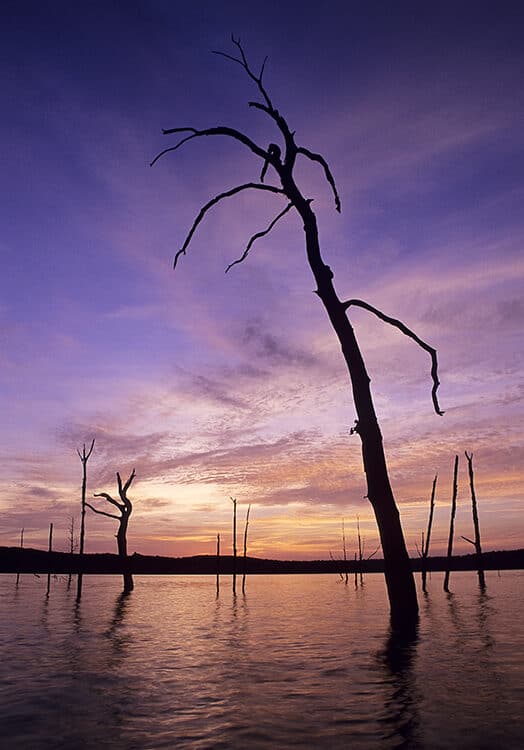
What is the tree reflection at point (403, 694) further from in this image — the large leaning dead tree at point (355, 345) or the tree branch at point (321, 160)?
the tree branch at point (321, 160)

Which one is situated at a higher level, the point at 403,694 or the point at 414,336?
the point at 414,336

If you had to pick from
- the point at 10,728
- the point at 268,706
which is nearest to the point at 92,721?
the point at 10,728

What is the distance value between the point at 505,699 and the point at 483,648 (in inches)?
282

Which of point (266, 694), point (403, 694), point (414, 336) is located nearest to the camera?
point (403, 694)

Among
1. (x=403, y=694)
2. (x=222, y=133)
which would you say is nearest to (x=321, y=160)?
(x=222, y=133)

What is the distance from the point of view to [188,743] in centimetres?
555

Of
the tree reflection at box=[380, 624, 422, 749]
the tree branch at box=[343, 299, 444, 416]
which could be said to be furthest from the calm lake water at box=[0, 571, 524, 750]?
the tree branch at box=[343, 299, 444, 416]

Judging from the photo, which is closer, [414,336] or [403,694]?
[403,694]

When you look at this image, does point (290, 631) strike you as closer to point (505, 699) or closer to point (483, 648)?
point (483, 648)

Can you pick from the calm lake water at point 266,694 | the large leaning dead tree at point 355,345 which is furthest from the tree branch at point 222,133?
the calm lake water at point 266,694

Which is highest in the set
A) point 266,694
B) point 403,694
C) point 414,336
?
point 414,336

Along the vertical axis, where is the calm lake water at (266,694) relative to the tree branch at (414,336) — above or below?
below

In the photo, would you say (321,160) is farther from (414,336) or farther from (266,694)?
(266,694)

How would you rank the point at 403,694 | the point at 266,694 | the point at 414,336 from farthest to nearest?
the point at 414,336, the point at 266,694, the point at 403,694
